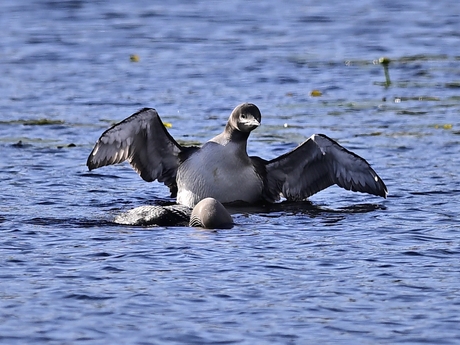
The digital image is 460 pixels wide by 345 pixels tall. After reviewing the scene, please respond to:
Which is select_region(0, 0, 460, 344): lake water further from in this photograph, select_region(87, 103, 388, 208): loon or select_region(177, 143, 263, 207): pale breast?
select_region(177, 143, 263, 207): pale breast

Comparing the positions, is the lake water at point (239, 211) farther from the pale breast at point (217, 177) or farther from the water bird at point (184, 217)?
the pale breast at point (217, 177)

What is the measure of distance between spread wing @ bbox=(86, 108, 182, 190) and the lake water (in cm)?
31

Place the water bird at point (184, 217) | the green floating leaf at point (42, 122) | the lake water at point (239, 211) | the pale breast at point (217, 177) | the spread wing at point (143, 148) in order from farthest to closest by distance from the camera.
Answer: the green floating leaf at point (42, 122) → the spread wing at point (143, 148) → the pale breast at point (217, 177) → the water bird at point (184, 217) → the lake water at point (239, 211)

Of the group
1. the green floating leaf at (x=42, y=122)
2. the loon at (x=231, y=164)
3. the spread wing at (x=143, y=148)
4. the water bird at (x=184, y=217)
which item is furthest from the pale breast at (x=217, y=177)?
the green floating leaf at (x=42, y=122)

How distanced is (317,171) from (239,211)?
124 centimetres

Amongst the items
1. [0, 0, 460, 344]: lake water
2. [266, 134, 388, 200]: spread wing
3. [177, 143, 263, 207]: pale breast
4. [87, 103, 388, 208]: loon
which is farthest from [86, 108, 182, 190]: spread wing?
[266, 134, 388, 200]: spread wing

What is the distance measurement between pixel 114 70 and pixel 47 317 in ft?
41.9

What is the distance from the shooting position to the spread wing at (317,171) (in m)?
12.7

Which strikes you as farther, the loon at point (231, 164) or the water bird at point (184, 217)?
the loon at point (231, 164)

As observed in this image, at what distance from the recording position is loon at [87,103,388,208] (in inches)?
493

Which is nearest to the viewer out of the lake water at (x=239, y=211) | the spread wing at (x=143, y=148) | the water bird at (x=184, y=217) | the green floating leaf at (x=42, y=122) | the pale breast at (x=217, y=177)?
the lake water at (x=239, y=211)

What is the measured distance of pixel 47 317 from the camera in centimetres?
830

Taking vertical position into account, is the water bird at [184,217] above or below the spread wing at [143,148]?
below

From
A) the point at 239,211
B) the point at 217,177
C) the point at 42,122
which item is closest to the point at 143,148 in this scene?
the point at 217,177
